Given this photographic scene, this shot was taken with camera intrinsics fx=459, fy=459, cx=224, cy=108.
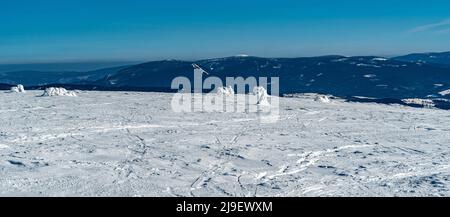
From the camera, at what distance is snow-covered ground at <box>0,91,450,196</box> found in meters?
12.0

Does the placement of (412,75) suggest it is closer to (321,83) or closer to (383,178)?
(321,83)

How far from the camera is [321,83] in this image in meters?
185

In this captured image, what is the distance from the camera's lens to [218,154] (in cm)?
1614

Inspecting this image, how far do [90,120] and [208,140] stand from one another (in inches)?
318

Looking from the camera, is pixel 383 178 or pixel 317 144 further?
pixel 317 144

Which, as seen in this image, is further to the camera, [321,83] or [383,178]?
[321,83]

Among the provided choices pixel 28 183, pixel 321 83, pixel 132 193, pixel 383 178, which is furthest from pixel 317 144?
pixel 321 83

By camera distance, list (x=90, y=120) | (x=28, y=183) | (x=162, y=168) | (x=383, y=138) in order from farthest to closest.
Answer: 1. (x=90, y=120)
2. (x=383, y=138)
3. (x=162, y=168)
4. (x=28, y=183)

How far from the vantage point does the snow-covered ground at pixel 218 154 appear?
39.2 ft

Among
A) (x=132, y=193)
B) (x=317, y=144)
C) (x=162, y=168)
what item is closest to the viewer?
(x=132, y=193)
